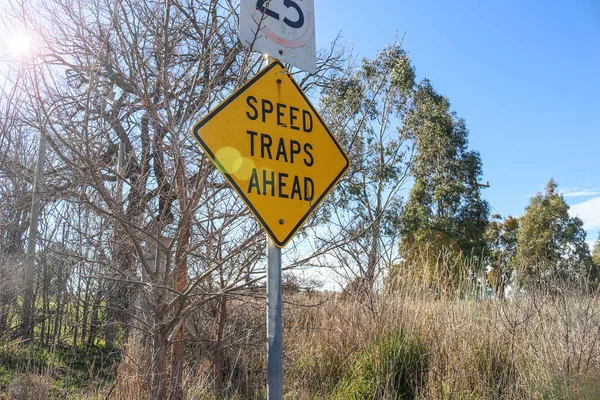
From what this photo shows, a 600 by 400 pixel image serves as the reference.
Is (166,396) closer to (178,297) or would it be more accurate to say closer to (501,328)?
(178,297)

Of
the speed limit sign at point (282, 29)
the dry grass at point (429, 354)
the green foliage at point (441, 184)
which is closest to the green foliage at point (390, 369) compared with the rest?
the dry grass at point (429, 354)

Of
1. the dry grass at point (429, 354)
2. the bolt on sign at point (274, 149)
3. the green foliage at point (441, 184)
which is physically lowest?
the dry grass at point (429, 354)

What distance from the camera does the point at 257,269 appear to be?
17.1 feet

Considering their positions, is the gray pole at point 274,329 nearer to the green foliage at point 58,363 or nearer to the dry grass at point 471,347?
the dry grass at point 471,347

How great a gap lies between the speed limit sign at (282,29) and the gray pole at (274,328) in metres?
1.26

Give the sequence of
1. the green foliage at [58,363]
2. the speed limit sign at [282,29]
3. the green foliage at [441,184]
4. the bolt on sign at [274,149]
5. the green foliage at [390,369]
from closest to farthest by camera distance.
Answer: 1. the bolt on sign at [274,149]
2. the speed limit sign at [282,29]
3. the green foliage at [390,369]
4. the green foliage at [58,363]
5. the green foliage at [441,184]

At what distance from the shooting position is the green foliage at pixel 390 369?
541 cm

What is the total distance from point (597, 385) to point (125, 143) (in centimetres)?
589

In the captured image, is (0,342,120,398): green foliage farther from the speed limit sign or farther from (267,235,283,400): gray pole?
the speed limit sign

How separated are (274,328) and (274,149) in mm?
1029

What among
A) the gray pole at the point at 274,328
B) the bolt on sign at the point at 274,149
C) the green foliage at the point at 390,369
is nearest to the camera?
the gray pole at the point at 274,328

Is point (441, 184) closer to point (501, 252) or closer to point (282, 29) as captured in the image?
point (501, 252)

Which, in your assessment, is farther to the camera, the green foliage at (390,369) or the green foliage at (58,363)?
the green foliage at (58,363)

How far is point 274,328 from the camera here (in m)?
2.62
